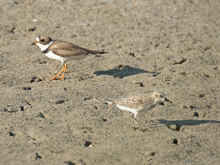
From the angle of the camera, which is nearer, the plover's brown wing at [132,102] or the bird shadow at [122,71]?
the plover's brown wing at [132,102]

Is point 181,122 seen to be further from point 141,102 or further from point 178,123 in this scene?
point 141,102

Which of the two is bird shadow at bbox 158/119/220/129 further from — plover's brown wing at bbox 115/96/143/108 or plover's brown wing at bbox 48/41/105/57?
plover's brown wing at bbox 48/41/105/57

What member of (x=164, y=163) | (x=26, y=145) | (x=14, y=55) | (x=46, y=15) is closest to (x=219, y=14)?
(x=46, y=15)

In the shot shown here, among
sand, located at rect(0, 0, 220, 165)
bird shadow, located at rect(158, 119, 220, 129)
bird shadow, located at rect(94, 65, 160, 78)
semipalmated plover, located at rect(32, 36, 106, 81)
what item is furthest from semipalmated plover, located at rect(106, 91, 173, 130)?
semipalmated plover, located at rect(32, 36, 106, 81)

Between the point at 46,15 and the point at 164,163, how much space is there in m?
6.20

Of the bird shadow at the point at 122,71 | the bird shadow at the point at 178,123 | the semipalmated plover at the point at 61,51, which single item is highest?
the semipalmated plover at the point at 61,51

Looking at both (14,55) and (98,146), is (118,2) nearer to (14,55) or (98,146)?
(14,55)

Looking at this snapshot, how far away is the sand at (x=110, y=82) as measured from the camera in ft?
14.7

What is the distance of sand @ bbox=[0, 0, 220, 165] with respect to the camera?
448 centimetres

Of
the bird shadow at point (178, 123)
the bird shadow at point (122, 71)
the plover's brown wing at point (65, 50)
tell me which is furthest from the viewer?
the bird shadow at point (122, 71)

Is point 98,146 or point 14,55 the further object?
point 14,55

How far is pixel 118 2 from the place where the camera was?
32.7 ft

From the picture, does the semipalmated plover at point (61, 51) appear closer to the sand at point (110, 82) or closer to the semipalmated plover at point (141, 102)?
the sand at point (110, 82)

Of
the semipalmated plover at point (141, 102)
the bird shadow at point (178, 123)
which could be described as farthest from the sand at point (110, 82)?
the semipalmated plover at point (141, 102)
